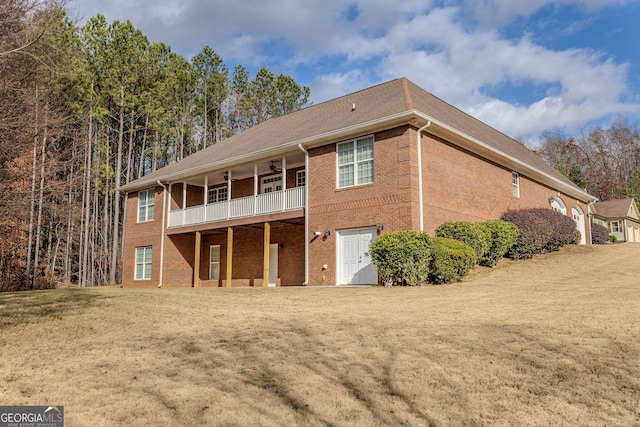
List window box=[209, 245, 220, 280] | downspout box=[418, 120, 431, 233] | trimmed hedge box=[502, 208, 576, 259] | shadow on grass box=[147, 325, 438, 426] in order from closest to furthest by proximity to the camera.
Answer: shadow on grass box=[147, 325, 438, 426] → downspout box=[418, 120, 431, 233] → trimmed hedge box=[502, 208, 576, 259] → window box=[209, 245, 220, 280]

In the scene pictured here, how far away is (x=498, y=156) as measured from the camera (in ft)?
66.0

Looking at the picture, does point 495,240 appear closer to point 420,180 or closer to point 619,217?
point 420,180

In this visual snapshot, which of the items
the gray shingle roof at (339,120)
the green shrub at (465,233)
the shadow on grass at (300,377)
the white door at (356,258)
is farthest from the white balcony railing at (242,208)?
the shadow on grass at (300,377)

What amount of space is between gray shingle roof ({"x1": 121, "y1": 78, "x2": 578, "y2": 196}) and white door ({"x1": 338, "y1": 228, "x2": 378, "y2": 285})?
3.53 meters

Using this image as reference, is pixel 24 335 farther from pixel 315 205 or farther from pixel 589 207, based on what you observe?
pixel 589 207

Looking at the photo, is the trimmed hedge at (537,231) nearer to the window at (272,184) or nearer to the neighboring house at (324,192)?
the neighboring house at (324,192)

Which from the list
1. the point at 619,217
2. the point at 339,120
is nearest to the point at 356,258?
the point at 339,120

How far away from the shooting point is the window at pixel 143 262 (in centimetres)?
2570

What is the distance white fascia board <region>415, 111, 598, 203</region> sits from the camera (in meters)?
17.0

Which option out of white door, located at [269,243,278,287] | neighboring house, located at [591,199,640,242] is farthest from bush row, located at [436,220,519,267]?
neighboring house, located at [591,199,640,242]

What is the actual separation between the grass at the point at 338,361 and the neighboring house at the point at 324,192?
590cm

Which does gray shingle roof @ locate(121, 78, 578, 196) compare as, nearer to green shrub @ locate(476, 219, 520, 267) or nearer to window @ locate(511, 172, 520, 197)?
window @ locate(511, 172, 520, 197)

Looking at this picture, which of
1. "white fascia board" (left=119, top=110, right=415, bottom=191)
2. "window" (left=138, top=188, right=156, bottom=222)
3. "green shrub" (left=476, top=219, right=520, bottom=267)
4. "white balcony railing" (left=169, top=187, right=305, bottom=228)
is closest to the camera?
"white fascia board" (left=119, top=110, right=415, bottom=191)

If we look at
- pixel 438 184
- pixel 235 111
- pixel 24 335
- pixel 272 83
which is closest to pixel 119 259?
pixel 235 111
